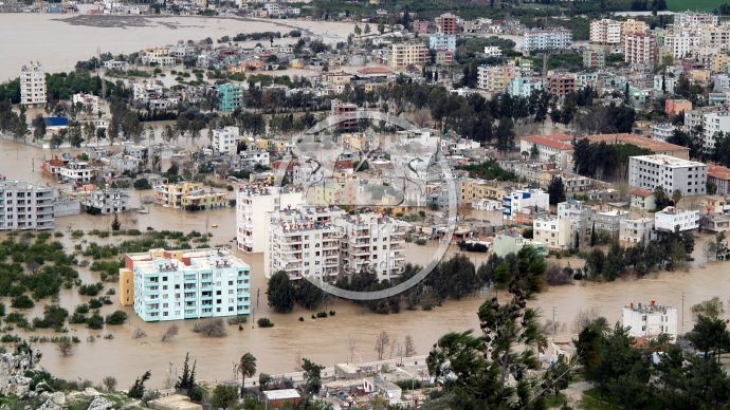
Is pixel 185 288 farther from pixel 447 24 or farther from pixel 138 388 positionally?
pixel 447 24

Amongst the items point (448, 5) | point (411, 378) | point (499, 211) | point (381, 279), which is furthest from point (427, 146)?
point (448, 5)

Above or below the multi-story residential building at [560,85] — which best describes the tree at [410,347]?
below

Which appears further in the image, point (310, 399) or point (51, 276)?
point (51, 276)

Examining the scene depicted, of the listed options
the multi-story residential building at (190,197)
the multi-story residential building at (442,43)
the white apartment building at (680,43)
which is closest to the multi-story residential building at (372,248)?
the multi-story residential building at (190,197)

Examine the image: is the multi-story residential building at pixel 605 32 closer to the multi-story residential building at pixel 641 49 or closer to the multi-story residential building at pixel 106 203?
the multi-story residential building at pixel 641 49

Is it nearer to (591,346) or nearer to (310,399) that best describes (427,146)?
(310,399)

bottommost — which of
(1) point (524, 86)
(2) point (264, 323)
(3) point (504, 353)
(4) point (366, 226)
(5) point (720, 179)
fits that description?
(2) point (264, 323)

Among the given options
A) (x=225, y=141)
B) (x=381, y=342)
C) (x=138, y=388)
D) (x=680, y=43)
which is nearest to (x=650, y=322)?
(x=381, y=342)
